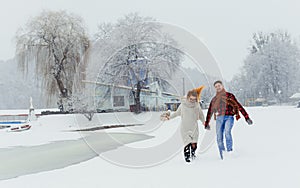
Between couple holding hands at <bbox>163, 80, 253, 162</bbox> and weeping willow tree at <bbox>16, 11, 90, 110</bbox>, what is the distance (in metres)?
22.9

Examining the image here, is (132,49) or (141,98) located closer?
(141,98)

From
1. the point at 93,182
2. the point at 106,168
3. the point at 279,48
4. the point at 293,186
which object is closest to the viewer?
the point at 293,186

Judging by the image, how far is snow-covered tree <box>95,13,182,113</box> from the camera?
74.7ft

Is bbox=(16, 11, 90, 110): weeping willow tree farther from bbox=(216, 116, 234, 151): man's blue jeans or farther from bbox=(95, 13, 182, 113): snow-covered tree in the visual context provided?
bbox=(216, 116, 234, 151): man's blue jeans

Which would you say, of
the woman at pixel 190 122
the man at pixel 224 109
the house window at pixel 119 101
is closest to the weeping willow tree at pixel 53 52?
the house window at pixel 119 101

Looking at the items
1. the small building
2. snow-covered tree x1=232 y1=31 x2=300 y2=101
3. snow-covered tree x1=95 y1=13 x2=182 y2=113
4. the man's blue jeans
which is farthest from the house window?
snow-covered tree x1=232 y1=31 x2=300 y2=101

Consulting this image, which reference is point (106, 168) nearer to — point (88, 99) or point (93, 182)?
point (93, 182)

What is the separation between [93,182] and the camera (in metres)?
4.85

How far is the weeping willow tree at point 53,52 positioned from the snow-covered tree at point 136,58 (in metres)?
2.46

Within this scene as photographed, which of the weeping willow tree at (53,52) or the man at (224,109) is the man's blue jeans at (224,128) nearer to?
the man at (224,109)

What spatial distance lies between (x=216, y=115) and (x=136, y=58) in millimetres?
19367

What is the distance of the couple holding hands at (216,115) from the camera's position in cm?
576

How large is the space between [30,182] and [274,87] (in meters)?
52.8

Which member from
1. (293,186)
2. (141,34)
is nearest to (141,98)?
(141,34)
